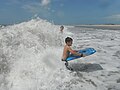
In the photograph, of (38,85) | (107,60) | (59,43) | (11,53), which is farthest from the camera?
(59,43)

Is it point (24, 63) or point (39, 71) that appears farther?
point (24, 63)

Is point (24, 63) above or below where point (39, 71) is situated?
above

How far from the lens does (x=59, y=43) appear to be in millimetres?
17391

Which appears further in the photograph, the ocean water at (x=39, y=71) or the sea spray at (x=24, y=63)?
the sea spray at (x=24, y=63)

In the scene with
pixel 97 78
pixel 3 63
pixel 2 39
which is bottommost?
pixel 97 78

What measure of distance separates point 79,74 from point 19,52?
2481 mm

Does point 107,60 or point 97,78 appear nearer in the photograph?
point 97,78

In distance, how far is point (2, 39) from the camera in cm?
926

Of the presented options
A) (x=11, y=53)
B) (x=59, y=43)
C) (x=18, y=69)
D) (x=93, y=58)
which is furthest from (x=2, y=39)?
(x=59, y=43)

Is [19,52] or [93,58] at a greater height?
[19,52]

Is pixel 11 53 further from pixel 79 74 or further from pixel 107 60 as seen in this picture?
pixel 107 60

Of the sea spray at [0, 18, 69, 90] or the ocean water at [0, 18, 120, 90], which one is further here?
the sea spray at [0, 18, 69, 90]

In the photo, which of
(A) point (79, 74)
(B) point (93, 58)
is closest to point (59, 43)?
(B) point (93, 58)

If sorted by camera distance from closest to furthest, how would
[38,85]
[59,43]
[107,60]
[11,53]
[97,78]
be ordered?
1. [38,85]
2. [97,78]
3. [11,53]
4. [107,60]
5. [59,43]
